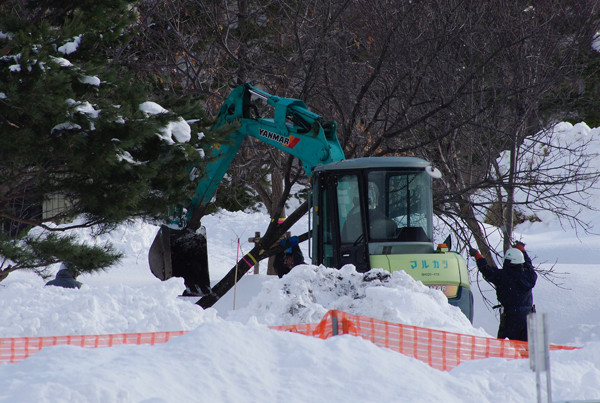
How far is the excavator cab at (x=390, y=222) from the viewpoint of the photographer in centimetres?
830

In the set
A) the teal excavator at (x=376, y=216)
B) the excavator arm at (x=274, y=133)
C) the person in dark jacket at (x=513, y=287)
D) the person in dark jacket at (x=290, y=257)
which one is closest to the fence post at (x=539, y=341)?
the teal excavator at (x=376, y=216)

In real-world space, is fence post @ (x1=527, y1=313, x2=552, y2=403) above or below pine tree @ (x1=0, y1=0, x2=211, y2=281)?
below

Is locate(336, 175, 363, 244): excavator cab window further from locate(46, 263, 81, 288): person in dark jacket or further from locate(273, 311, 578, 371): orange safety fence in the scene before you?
locate(46, 263, 81, 288): person in dark jacket

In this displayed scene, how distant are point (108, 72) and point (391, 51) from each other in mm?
5305

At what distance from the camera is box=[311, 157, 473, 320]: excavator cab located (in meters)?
8.30

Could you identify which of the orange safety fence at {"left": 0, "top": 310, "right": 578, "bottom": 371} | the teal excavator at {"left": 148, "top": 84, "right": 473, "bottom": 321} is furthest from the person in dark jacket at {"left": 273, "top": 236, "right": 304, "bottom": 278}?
the orange safety fence at {"left": 0, "top": 310, "right": 578, "bottom": 371}

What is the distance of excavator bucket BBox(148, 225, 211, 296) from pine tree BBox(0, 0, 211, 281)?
4.24 feet

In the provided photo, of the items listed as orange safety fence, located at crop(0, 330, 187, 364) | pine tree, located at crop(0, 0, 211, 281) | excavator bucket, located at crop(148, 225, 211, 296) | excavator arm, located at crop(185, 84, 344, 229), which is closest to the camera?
orange safety fence, located at crop(0, 330, 187, 364)

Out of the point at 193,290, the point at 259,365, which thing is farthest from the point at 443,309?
the point at 193,290

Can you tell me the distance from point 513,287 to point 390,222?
1.86 m

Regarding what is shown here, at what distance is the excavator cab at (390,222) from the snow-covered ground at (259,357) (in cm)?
57

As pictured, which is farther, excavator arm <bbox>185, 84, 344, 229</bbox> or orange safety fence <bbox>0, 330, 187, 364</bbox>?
excavator arm <bbox>185, 84, 344, 229</bbox>

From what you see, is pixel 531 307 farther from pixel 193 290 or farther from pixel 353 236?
pixel 193 290

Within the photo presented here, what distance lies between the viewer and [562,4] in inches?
516
